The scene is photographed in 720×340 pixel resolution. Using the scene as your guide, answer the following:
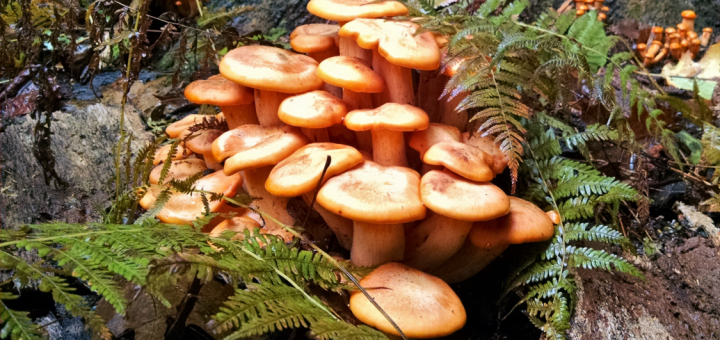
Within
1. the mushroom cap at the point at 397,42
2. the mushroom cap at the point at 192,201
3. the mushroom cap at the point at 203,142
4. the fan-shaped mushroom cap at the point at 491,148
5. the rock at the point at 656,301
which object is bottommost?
the rock at the point at 656,301

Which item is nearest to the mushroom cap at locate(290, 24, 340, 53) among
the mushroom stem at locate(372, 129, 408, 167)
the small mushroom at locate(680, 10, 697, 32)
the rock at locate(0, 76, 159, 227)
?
the mushroom stem at locate(372, 129, 408, 167)

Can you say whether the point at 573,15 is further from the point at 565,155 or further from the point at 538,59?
the point at 565,155

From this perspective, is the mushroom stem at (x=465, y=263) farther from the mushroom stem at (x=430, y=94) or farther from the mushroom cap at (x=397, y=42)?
the mushroom cap at (x=397, y=42)

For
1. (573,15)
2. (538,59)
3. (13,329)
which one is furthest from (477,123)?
(13,329)

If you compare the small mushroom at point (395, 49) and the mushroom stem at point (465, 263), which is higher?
the small mushroom at point (395, 49)

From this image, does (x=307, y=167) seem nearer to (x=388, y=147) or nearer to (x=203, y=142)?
(x=388, y=147)

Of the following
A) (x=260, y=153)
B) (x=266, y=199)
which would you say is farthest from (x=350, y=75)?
(x=266, y=199)

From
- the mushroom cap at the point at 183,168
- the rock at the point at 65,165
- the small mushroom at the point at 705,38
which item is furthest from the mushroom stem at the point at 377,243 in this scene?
the small mushroom at the point at 705,38
